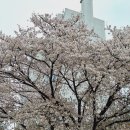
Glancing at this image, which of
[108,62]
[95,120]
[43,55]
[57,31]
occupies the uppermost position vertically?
[57,31]

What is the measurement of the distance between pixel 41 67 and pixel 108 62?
2.45 metres

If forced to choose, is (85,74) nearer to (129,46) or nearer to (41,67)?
(129,46)

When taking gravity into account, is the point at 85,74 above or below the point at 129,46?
below

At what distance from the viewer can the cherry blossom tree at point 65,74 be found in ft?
25.8

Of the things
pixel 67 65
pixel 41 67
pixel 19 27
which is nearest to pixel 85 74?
pixel 67 65

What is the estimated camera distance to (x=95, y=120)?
8.38 metres

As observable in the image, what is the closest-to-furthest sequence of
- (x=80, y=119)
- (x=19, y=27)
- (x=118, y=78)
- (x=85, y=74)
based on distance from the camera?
(x=118, y=78) < (x=85, y=74) < (x=80, y=119) < (x=19, y=27)

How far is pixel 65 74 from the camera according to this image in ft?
29.2

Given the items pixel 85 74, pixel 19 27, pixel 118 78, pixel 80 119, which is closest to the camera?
pixel 118 78

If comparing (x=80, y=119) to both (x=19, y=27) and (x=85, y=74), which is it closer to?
(x=85, y=74)

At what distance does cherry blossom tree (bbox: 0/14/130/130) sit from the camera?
7.85m

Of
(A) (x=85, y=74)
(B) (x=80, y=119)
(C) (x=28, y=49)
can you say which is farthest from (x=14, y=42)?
(B) (x=80, y=119)

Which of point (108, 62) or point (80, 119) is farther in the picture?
point (80, 119)

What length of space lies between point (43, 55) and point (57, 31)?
0.77 meters
